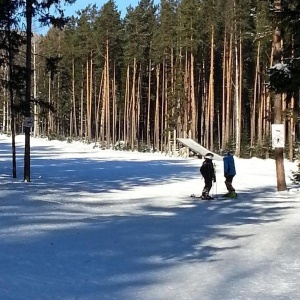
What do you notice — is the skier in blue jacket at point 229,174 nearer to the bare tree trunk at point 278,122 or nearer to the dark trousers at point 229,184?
the dark trousers at point 229,184

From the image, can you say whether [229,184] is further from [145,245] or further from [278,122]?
[145,245]

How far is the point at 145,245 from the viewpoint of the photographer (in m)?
10.0

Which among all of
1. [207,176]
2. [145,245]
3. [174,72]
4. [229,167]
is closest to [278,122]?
[229,167]

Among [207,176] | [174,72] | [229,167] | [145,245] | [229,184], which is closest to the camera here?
[145,245]

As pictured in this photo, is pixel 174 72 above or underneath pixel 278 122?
above

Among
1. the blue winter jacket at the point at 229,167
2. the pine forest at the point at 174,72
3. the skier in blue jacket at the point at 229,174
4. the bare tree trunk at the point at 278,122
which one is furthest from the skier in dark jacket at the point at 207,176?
the pine forest at the point at 174,72

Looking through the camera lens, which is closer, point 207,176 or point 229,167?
point 207,176

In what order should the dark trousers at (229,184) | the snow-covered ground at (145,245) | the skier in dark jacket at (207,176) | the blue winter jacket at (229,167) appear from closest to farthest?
the snow-covered ground at (145,245), the skier in dark jacket at (207,176), the dark trousers at (229,184), the blue winter jacket at (229,167)

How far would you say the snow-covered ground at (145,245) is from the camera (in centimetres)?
698

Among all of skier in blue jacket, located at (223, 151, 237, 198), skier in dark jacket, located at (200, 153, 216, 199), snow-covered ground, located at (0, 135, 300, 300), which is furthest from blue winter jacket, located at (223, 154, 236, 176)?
snow-covered ground, located at (0, 135, 300, 300)

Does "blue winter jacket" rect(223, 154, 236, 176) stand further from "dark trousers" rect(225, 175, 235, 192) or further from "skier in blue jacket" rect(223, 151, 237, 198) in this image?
"dark trousers" rect(225, 175, 235, 192)

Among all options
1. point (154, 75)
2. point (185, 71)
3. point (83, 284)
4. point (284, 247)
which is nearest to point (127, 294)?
point (83, 284)

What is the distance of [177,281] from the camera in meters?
7.43

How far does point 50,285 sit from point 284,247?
15.5ft
